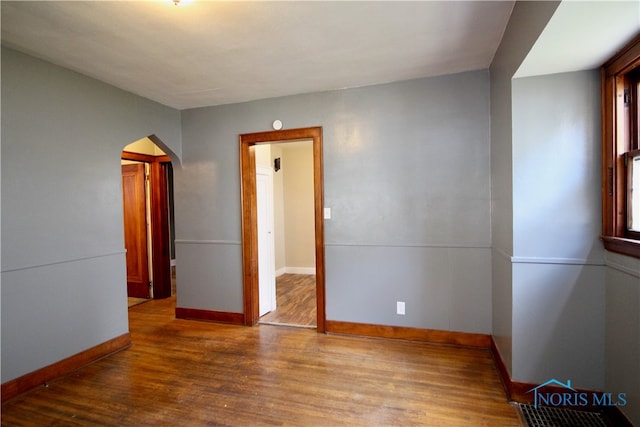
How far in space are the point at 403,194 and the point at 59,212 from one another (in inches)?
118

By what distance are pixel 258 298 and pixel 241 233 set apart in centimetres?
82

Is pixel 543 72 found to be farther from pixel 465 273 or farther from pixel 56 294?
pixel 56 294

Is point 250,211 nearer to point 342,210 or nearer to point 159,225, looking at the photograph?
point 342,210

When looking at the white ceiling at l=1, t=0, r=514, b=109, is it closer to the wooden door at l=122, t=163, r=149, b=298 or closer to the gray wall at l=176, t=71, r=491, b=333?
the gray wall at l=176, t=71, r=491, b=333

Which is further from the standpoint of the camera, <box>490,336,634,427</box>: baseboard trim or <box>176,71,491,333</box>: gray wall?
<box>176,71,491,333</box>: gray wall

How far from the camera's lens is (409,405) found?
1.96 m

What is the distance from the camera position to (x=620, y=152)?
1.73 meters

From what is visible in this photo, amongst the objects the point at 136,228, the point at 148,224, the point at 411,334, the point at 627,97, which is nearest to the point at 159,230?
the point at 148,224

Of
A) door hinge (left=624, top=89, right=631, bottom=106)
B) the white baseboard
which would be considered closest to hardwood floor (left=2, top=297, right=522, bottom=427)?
door hinge (left=624, top=89, right=631, bottom=106)

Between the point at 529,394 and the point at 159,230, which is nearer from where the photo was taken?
the point at 529,394

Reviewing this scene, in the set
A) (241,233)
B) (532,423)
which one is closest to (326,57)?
(241,233)

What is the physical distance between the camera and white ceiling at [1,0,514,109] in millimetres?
1766

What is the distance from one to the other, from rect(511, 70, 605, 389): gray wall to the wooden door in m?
4.72

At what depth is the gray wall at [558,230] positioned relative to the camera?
6.09ft
